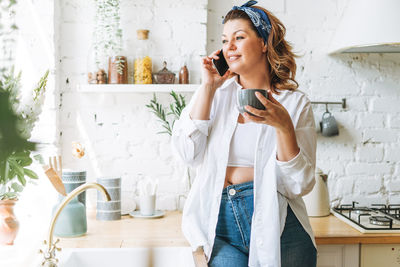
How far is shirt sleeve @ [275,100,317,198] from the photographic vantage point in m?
1.50

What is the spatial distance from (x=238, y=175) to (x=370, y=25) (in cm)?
106

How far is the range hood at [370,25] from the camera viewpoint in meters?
2.05

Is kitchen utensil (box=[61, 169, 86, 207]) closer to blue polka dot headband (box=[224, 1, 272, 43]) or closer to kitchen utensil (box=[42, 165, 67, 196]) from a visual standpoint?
kitchen utensil (box=[42, 165, 67, 196])

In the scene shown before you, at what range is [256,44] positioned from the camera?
1664 mm

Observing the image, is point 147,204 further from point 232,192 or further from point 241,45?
point 241,45

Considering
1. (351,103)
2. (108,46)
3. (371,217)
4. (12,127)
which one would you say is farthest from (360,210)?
(12,127)

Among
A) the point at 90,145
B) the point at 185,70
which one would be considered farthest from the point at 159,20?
the point at 90,145

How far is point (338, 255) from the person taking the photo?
1.91 m

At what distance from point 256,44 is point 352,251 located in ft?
3.26

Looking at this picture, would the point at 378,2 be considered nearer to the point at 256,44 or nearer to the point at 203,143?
the point at 256,44

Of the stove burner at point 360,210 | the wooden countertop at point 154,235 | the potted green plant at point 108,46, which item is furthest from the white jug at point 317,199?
the potted green plant at point 108,46

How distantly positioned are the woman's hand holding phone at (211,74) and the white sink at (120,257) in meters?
0.65

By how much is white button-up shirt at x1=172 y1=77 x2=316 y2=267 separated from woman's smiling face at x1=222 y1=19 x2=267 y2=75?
0.10 m

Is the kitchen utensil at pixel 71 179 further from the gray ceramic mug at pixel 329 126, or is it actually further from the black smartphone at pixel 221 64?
the gray ceramic mug at pixel 329 126
